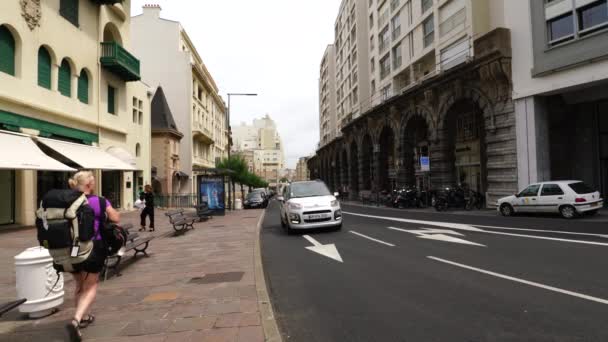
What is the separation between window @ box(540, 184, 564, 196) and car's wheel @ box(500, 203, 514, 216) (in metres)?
1.78

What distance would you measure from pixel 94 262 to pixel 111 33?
894 inches

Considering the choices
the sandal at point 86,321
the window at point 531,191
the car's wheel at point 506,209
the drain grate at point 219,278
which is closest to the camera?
the sandal at point 86,321

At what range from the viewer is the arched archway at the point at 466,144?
25.2m

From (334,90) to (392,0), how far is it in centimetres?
3197

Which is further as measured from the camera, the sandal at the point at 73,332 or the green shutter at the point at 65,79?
the green shutter at the point at 65,79

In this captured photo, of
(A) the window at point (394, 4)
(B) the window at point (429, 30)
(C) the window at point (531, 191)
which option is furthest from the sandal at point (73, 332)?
(A) the window at point (394, 4)

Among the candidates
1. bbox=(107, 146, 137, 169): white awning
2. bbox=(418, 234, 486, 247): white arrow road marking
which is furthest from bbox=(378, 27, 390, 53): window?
bbox=(418, 234, 486, 247): white arrow road marking

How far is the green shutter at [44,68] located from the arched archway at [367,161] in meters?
30.1

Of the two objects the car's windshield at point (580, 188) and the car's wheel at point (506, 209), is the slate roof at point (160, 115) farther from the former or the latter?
the car's windshield at point (580, 188)

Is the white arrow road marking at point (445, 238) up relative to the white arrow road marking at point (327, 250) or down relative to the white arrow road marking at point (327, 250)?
up

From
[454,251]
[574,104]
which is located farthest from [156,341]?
[574,104]

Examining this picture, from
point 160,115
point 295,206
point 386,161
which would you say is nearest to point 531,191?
point 295,206

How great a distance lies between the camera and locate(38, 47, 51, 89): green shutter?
15.9m

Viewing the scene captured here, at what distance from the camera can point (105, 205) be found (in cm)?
424
